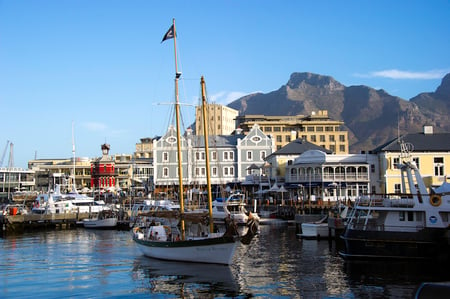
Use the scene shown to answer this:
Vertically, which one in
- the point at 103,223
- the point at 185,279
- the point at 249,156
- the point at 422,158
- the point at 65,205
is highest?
the point at 249,156

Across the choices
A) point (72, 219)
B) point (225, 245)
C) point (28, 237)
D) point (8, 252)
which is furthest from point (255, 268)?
point (72, 219)

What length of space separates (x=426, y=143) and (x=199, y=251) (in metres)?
45.8

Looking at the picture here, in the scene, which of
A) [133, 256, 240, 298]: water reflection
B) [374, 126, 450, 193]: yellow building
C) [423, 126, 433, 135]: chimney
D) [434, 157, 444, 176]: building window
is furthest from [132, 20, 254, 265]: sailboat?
[423, 126, 433, 135]: chimney

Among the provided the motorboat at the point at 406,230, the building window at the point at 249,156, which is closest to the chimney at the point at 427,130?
the building window at the point at 249,156

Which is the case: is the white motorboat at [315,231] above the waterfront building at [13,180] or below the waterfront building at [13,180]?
below

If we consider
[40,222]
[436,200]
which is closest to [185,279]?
[436,200]

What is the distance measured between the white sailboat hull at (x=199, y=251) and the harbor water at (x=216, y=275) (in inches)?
21.5

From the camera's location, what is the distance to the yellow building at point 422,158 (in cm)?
6596

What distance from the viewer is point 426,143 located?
6731 cm

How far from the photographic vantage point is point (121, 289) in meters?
26.8

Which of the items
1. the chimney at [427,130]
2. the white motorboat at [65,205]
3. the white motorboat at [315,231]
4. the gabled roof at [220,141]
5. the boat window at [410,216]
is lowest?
the white motorboat at [315,231]

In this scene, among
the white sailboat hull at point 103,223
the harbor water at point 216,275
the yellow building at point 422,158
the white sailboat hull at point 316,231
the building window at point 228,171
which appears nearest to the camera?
the harbor water at point 216,275

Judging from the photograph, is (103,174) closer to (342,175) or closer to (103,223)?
(103,223)

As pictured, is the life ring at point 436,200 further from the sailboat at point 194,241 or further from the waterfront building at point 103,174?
the waterfront building at point 103,174
